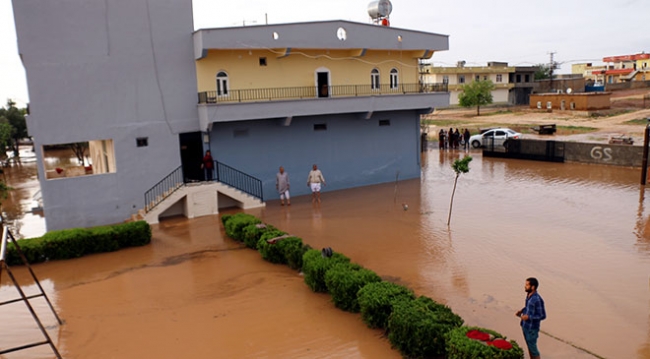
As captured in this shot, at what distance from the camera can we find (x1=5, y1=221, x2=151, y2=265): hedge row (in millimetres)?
14219

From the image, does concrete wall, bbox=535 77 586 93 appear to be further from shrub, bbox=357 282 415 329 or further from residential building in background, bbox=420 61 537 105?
shrub, bbox=357 282 415 329

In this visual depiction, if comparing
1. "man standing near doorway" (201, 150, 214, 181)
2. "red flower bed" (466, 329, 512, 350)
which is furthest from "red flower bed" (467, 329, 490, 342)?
"man standing near doorway" (201, 150, 214, 181)

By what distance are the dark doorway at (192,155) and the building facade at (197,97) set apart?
4cm

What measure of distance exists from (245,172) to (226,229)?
17.5 feet

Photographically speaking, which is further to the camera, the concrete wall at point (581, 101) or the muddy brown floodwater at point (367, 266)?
the concrete wall at point (581, 101)

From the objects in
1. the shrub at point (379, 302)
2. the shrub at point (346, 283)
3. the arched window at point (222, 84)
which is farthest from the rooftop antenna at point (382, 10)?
the shrub at point (379, 302)

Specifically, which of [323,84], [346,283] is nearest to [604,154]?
[323,84]

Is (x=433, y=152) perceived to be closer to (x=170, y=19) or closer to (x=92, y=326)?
(x=170, y=19)

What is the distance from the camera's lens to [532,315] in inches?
293

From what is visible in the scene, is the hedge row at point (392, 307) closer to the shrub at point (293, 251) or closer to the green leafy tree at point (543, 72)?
the shrub at point (293, 251)

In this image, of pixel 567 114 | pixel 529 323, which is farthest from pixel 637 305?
pixel 567 114

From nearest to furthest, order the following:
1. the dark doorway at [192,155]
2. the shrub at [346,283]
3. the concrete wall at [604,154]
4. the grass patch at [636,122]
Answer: the shrub at [346,283], the dark doorway at [192,155], the concrete wall at [604,154], the grass patch at [636,122]

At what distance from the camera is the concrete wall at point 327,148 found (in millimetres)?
20891

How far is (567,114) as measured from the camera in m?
53.6
